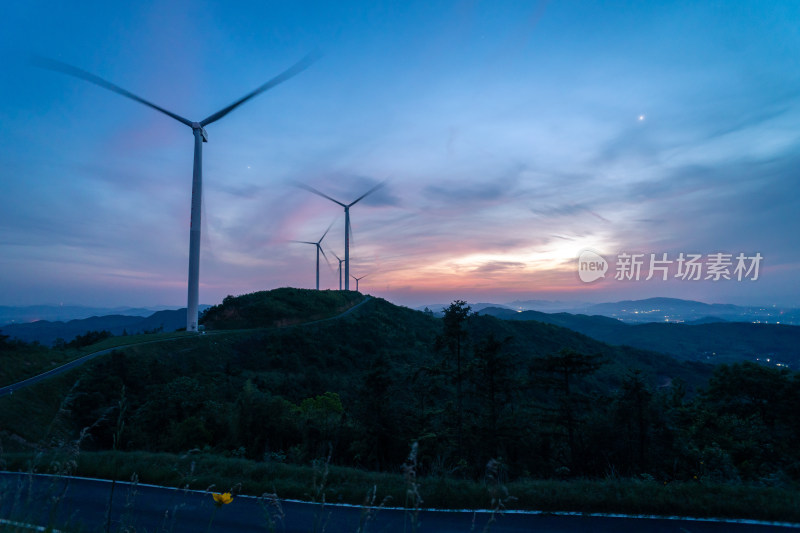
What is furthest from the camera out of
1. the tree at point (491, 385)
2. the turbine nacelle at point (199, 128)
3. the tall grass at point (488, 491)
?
the turbine nacelle at point (199, 128)

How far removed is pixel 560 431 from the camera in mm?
14906

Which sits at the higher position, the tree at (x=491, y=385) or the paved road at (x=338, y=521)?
the tree at (x=491, y=385)

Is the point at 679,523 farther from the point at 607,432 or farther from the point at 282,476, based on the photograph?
the point at 282,476

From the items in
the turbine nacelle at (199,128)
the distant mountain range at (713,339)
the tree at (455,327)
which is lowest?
the distant mountain range at (713,339)

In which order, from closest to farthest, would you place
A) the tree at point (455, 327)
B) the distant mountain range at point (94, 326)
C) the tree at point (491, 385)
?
1. the tree at point (491, 385)
2. the tree at point (455, 327)
3. the distant mountain range at point (94, 326)

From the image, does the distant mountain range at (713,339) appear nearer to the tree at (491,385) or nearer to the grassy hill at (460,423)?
the grassy hill at (460,423)

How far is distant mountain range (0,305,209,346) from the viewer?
82062mm

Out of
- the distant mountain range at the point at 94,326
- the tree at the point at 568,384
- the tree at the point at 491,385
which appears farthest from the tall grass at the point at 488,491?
the distant mountain range at the point at 94,326

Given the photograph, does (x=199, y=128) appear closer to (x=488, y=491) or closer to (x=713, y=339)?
(x=488, y=491)

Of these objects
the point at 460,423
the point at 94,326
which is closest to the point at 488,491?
the point at 460,423

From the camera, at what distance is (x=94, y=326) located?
111 meters

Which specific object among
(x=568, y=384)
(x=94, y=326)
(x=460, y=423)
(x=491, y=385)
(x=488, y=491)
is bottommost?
(x=94, y=326)

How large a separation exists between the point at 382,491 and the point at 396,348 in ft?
149

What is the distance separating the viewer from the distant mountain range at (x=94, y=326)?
82062mm
